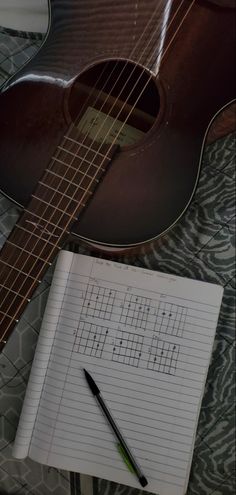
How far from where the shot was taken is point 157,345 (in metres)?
0.83

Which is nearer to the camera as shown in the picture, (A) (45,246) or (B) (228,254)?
(A) (45,246)

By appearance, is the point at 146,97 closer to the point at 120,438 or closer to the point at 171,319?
the point at 171,319

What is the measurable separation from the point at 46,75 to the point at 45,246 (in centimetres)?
24

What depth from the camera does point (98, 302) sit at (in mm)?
836

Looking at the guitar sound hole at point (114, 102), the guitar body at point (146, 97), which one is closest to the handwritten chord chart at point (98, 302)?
the guitar body at point (146, 97)

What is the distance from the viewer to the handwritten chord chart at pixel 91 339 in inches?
32.4

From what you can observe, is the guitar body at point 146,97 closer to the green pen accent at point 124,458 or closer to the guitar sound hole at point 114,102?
the guitar sound hole at point 114,102

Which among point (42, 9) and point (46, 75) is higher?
point (42, 9)

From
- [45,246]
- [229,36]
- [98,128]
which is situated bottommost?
[45,246]

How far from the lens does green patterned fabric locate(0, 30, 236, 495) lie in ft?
2.68

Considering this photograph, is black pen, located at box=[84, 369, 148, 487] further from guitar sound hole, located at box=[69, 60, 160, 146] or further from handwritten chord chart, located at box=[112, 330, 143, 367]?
guitar sound hole, located at box=[69, 60, 160, 146]

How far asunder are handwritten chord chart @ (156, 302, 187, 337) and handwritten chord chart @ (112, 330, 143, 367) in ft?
0.12

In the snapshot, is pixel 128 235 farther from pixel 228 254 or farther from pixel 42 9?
pixel 42 9

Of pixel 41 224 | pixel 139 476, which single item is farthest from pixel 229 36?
pixel 139 476
